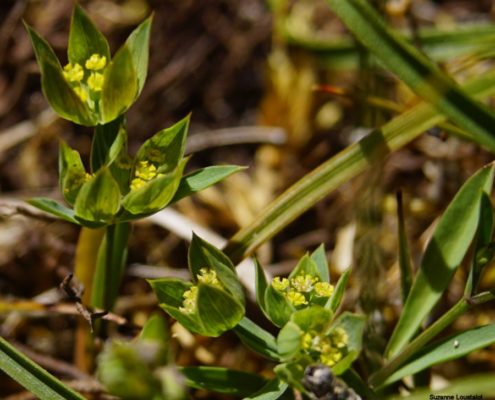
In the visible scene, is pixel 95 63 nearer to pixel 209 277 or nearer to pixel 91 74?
pixel 91 74

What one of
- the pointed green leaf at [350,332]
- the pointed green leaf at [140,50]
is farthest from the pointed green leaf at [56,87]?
the pointed green leaf at [350,332]

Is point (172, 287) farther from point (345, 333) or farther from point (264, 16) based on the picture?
point (264, 16)

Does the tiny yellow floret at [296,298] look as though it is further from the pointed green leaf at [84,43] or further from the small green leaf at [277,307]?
the pointed green leaf at [84,43]

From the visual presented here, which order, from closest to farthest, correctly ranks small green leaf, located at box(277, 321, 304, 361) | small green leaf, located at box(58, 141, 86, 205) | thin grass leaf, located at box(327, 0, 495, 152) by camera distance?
small green leaf, located at box(277, 321, 304, 361) → small green leaf, located at box(58, 141, 86, 205) → thin grass leaf, located at box(327, 0, 495, 152)

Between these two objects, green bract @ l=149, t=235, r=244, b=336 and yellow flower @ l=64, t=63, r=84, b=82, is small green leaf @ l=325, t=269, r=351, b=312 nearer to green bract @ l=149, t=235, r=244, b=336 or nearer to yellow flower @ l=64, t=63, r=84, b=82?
green bract @ l=149, t=235, r=244, b=336

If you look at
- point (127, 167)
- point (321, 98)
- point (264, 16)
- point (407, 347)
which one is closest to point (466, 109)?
point (407, 347)

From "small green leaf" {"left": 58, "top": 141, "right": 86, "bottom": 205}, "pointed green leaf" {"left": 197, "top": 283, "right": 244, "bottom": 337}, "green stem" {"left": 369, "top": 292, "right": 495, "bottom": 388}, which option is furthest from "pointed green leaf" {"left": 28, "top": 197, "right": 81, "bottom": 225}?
"green stem" {"left": 369, "top": 292, "right": 495, "bottom": 388}
